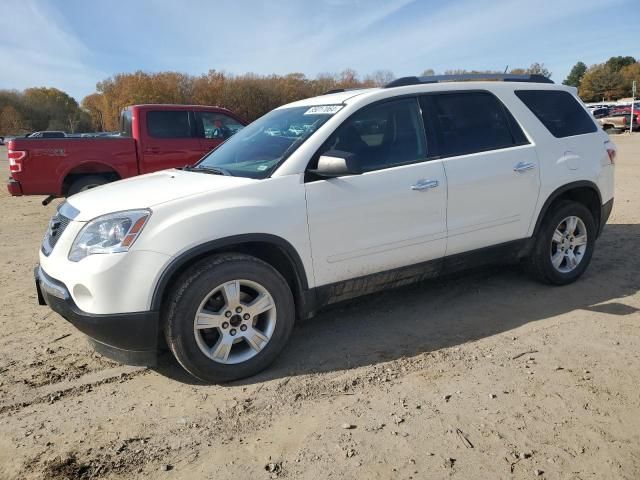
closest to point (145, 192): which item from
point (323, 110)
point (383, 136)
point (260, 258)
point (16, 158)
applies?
point (260, 258)

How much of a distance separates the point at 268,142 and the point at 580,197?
312 centimetres

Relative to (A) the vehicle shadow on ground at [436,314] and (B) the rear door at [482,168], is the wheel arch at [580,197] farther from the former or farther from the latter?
(A) the vehicle shadow on ground at [436,314]

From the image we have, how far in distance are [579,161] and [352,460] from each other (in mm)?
3605

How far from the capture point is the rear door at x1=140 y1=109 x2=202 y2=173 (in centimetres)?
887

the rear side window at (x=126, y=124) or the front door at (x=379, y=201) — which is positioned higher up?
the rear side window at (x=126, y=124)

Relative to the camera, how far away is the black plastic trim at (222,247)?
2.99m

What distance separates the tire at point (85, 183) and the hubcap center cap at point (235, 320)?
613cm

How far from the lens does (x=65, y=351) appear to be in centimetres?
379

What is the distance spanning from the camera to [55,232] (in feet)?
11.3

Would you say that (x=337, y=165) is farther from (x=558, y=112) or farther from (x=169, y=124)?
(x=169, y=124)

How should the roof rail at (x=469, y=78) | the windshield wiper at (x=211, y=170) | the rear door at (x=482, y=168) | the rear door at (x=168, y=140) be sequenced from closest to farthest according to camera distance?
the windshield wiper at (x=211, y=170)
the rear door at (x=482, y=168)
the roof rail at (x=469, y=78)
the rear door at (x=168, y=140)

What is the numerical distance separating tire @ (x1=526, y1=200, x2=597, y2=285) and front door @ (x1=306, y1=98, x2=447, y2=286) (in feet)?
4.02

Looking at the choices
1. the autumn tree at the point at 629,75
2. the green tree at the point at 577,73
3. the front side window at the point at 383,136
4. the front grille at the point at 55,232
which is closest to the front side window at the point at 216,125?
the front side window at the point at 383,136

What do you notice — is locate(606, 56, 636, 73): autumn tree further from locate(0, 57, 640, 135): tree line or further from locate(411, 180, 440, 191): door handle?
locate(411, 180, 440, 191): door handle
